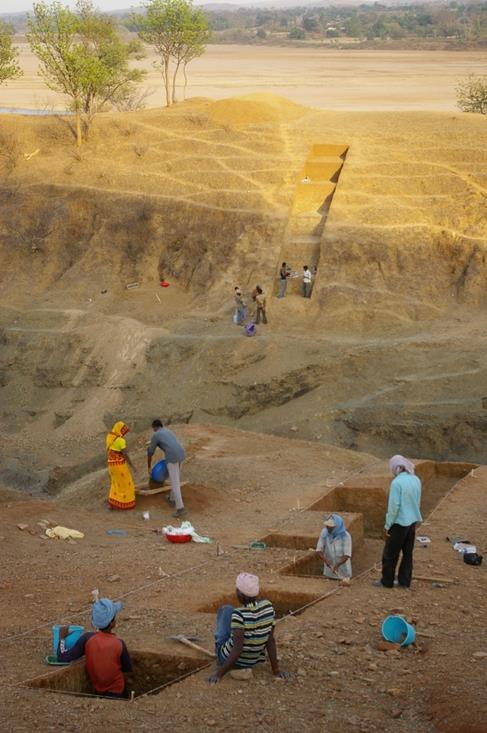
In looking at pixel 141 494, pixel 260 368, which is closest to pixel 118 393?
pixel 260 368

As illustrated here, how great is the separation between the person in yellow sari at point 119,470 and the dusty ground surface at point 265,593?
0.20m

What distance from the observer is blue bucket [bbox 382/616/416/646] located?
27.5ft

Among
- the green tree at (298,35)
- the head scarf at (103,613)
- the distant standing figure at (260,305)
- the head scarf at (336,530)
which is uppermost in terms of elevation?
the green tree at (298,35)

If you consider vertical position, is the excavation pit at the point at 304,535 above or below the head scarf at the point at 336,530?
Result: below

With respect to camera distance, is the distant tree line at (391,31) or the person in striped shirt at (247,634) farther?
the distant tree line at (391,31)

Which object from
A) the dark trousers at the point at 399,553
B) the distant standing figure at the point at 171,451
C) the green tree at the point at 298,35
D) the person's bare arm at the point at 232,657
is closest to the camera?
the person's bare arm at the point at 232,657

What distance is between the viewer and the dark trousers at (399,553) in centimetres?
948

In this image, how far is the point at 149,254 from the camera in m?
29.3

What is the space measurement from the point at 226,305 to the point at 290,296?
172cm

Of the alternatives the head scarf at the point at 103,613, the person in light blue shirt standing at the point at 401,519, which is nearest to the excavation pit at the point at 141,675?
the head scarf at the point at 103,613

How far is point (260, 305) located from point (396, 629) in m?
17.1

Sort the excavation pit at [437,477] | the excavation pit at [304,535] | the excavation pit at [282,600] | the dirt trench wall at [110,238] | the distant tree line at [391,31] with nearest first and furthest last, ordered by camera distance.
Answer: the excavation pit at [282,600]
the excavation pit at [304,535]
the excavation pit at [437,477]
the dirt trench wall at [110,238]
the distant tree line at [391,31]

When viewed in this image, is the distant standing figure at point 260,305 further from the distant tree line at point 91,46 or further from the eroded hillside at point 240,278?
the distant tree line at point 91,46

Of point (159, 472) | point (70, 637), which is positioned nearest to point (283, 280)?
point (159, 472)
